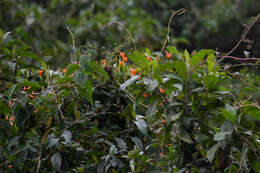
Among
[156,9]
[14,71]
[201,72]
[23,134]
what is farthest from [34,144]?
[156,9]

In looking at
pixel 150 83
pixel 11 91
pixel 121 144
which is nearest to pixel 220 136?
pixel 150 83

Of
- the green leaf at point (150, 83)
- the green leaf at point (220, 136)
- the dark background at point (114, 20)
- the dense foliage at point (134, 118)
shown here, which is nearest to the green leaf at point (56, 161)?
the dense foliage at point (134, 118)

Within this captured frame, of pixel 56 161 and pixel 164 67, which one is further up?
pixel 164 67

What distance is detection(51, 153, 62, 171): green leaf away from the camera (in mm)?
903

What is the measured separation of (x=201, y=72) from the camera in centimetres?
97

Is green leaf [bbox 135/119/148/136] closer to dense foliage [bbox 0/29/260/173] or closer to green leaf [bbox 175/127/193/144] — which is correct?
dense foliage [bbox 0/29/260/173]

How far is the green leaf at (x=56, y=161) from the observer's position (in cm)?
90

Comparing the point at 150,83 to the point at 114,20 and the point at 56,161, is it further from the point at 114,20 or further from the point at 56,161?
the point at 114,20

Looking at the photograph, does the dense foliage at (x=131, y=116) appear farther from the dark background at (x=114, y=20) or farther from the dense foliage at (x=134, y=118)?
the dark background at (x=114, y=20)

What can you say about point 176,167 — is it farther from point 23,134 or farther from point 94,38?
point 94,38

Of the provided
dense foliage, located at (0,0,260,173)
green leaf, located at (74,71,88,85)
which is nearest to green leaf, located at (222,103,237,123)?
dense foliage, located at (0,0,260,173)

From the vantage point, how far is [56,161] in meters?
0.92

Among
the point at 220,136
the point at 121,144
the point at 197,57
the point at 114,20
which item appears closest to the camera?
the point at 220,136

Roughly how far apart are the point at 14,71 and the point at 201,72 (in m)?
0.60
